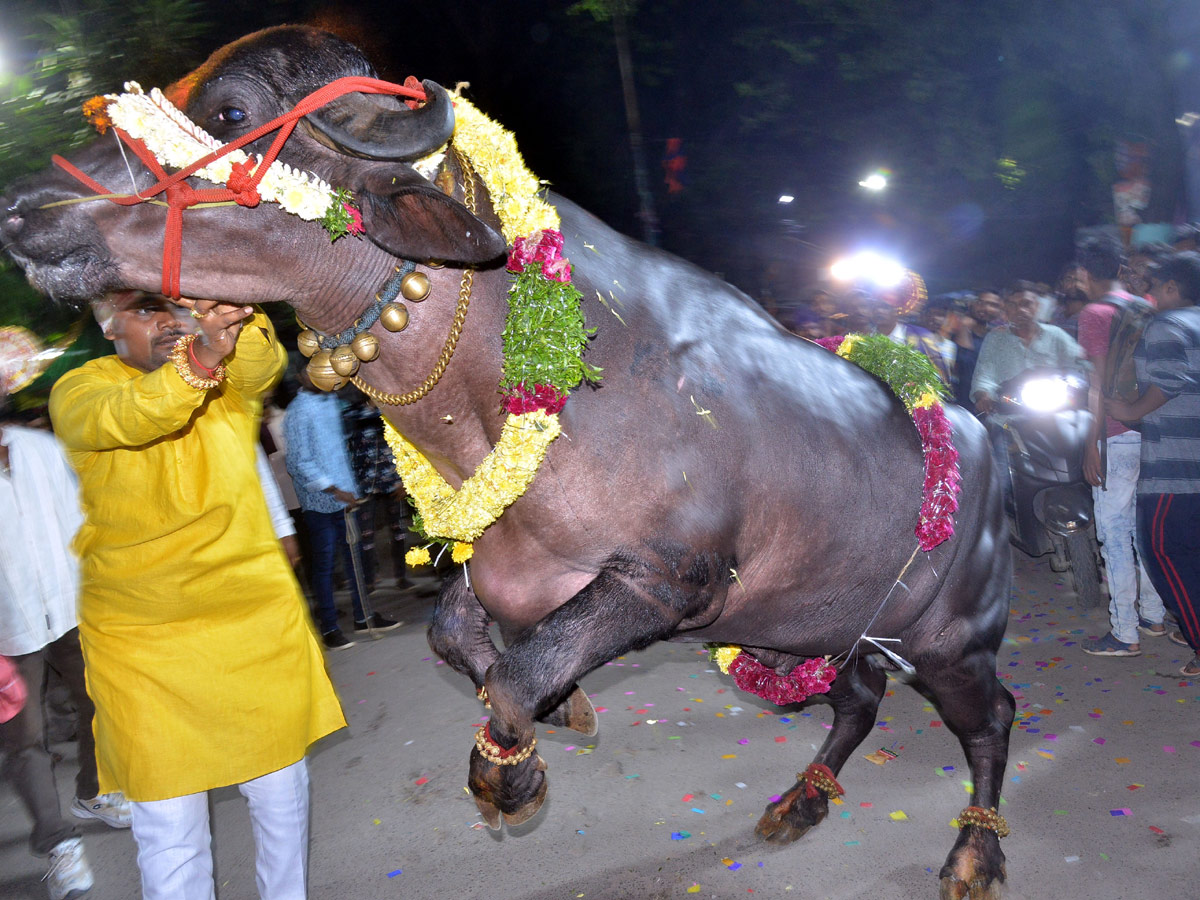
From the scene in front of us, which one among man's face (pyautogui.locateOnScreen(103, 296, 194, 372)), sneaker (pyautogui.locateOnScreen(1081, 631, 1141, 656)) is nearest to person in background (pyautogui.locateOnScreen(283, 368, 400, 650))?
man's face (pyautogui.locateOnScreen(103, 296, 194, 372))

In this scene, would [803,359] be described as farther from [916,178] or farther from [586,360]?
[916,178]

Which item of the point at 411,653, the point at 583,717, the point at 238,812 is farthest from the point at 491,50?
the point at 583,717

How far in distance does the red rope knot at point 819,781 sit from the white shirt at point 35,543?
331cm

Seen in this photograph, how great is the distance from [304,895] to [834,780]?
2.17 meters

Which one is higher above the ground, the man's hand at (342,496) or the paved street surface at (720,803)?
the man's hand at (342,496)

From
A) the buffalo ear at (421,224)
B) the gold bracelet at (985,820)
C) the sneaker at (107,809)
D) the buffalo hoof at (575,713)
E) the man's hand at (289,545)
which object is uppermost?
the buffalo ear at (421,224)

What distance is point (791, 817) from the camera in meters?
3.77

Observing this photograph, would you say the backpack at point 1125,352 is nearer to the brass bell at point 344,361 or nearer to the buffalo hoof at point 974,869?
the buffalo hoof at point 974,869

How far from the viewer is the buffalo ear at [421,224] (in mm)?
2121

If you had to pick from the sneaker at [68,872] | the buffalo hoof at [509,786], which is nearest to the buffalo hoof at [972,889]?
the buffalo hoof at [509,786]

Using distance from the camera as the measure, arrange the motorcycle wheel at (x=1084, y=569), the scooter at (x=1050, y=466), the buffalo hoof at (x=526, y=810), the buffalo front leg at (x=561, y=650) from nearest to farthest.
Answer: the buffalo front leg at (x=561, y=650) < the buffalo hoof at (x=526, y=810) < the scooter at (x=1050, y=466) < the motorcycle wheel at (x=1084, y=569)

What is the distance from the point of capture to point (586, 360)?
2.37 metres

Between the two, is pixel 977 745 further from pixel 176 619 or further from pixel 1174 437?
pixel 176 619

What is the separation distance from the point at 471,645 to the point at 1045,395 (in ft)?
16.9
